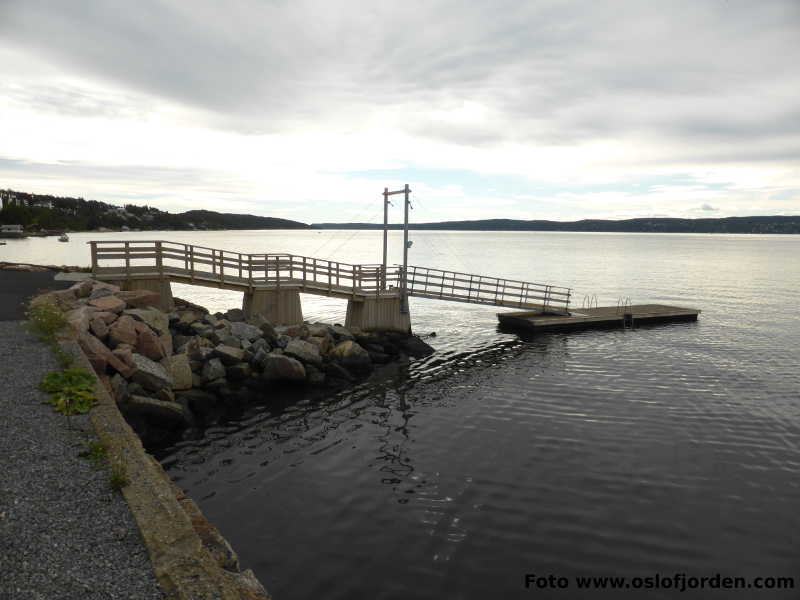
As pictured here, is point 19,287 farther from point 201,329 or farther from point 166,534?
point 166,534

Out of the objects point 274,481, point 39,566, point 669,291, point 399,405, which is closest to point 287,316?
point 399,405

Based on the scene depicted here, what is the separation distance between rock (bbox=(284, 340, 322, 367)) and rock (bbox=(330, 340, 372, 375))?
3.65 feet

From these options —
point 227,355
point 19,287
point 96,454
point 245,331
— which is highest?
point 19,287

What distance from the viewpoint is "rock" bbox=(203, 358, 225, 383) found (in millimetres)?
16047

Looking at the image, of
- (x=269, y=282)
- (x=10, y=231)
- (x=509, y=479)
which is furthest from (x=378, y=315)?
(x=10, y=231)

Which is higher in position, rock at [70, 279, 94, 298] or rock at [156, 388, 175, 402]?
rock at [70, 279, 94, 298]

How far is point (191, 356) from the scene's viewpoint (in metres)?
16.6

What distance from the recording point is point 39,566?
4738 millimetres

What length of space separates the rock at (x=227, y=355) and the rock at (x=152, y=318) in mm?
1759

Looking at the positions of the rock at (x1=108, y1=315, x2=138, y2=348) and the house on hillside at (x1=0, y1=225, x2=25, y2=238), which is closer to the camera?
the rock at (x1=108, y1=315, x2=138, y2=348)

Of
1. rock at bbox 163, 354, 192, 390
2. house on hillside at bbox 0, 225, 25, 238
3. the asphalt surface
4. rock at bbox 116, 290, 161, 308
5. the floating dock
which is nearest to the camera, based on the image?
rock at bbox 163, 354, 192, 390

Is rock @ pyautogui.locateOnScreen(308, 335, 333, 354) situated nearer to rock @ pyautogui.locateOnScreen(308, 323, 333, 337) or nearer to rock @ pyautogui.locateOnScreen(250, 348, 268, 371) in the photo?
rock @ pyautogui.locateOnScreen(308, 323, 333, 337)

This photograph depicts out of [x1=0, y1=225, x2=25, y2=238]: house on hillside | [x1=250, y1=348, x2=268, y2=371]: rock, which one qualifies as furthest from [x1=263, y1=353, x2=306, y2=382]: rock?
[x1=0, y1=225, x2=25, y2=238]: house on hillside

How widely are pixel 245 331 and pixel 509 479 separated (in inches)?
469
